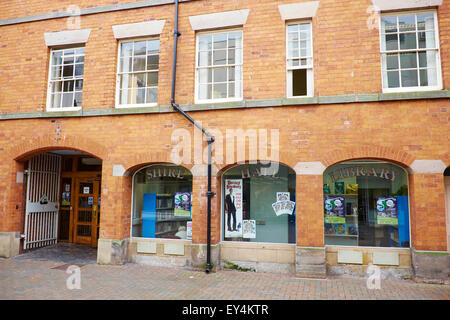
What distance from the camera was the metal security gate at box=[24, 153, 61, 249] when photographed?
974cm

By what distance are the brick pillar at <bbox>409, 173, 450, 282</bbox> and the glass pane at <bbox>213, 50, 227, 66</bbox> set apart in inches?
211

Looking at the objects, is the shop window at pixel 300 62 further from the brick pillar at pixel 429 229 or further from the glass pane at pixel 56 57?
the glass pane at pixel 56 57

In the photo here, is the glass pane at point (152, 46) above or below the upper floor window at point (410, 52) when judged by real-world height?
above

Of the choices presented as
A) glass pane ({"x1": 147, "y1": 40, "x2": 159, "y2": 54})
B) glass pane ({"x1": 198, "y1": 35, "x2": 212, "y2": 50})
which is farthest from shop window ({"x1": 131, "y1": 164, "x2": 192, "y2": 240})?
glass pane ({"x1": 198, "y1": 35, "x2": 212, "y2": 50})

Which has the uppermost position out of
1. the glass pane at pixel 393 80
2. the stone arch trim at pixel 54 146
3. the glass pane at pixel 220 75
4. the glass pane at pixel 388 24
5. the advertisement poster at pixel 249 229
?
the glass pane at pixel 388 24

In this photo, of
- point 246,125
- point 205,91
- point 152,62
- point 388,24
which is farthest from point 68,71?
point 388,24

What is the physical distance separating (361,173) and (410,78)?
2.49 meters

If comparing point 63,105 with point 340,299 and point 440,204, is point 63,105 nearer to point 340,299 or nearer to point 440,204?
point 340,299

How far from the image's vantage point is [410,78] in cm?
736

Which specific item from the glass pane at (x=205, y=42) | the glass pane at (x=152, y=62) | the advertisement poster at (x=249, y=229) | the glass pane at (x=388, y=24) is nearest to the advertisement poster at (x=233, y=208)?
the advertisement poster at (x=249, y=229)

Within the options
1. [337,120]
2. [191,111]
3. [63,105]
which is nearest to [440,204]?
[337,120]

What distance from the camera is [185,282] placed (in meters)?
6.86

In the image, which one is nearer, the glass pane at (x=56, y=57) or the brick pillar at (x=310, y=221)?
the brick pillar at (x=310, y=221)

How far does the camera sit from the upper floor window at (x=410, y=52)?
7258 millimetres
